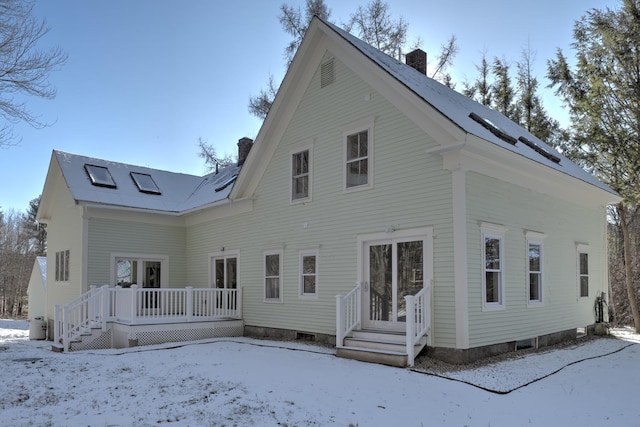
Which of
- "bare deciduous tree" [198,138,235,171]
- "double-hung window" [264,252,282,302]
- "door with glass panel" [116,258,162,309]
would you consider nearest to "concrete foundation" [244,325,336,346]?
"double-hung window" [264,252,282,302]

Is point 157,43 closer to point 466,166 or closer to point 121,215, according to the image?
point 121,215

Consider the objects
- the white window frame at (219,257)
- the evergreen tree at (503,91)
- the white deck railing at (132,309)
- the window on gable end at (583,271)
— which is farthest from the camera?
the evergreen tree at (503,91)

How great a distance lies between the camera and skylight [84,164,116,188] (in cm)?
1662

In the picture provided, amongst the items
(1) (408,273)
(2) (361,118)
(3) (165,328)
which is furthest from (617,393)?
(3) (165,328)

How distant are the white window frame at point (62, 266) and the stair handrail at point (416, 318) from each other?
1239cm

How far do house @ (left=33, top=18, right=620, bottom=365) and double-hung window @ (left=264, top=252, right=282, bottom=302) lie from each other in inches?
1.9

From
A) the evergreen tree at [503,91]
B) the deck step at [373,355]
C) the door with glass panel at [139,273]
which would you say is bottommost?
the deck step at [373,355]

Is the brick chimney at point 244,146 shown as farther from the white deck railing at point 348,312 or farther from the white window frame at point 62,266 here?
the white deck railing at point 348,312

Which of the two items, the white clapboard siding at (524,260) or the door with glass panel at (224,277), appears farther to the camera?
the door with glass panel at (224,277)

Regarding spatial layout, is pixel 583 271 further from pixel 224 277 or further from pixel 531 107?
pixel 531 107

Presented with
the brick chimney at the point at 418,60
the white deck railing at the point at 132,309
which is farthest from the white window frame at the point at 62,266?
the brick chimney at the point at 418,60

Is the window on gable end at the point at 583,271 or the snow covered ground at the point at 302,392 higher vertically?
the window on gable end at the point at 583,271

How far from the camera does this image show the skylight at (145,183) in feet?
58.2

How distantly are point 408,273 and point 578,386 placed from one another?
11.8 ft
